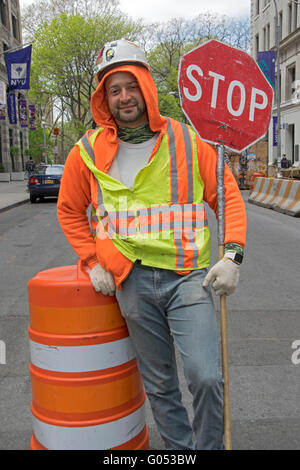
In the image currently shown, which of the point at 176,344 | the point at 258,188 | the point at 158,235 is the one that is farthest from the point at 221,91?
the point at 258,188

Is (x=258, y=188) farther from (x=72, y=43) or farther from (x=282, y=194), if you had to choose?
(x=72, y=43)

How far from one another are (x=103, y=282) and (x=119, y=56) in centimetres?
105

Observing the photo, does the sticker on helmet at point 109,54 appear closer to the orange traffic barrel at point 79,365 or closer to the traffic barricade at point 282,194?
the orange traffic barrel at point 79,365

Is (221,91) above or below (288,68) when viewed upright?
below

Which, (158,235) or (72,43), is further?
(72,43)

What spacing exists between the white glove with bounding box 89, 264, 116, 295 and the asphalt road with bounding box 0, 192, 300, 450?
1097mm

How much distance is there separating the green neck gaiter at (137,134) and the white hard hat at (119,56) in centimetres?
29

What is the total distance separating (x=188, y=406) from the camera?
3.24m

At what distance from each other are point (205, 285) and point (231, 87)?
3.45 feet

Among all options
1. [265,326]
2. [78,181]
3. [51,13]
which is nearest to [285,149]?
[51,13]

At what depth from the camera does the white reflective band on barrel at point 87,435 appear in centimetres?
223

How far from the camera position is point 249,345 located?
4207mm

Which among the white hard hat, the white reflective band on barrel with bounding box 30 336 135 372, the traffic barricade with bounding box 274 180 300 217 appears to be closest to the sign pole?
the white reflective band on barrel with bounding box 30 336 135 372

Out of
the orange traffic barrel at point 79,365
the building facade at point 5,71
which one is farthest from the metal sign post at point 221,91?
the building facade at point 5,71
